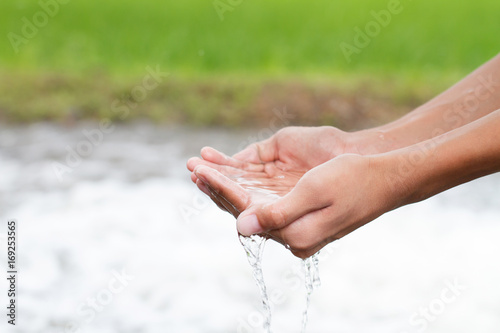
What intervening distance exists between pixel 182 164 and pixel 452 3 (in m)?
3.30

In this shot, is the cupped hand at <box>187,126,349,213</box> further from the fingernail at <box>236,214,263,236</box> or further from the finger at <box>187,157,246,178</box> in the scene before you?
the fingernail at <box>236,214,263,236</box>

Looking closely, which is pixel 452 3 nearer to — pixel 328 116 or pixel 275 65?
pixel 275 65

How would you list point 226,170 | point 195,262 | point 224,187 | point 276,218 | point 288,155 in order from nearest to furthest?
point 276,218, point 224,187, point 226,170, point 288,155, point 195,262

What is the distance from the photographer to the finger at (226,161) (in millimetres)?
1512

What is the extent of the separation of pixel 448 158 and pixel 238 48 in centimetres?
283

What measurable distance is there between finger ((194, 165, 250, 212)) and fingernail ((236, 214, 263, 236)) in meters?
0.11

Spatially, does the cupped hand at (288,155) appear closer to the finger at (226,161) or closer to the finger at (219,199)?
the finger at (226,161)

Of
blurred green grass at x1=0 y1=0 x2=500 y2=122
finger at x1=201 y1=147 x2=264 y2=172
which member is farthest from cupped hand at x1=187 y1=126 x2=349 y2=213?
blurred green grass at x1=0 y1=0 x2=500 y2=122

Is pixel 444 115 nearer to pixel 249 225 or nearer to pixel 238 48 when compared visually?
pixel 249 225

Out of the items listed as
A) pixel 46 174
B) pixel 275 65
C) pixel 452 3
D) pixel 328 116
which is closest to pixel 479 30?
pixel 452 3

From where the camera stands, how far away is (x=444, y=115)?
1600 millimetres

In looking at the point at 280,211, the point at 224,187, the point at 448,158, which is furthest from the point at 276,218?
the point at 448,158

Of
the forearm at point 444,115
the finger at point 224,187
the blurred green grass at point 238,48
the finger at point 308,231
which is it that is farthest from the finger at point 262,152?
the blurred green grass at point 238,48

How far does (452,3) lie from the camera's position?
534 centimetres
